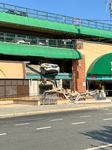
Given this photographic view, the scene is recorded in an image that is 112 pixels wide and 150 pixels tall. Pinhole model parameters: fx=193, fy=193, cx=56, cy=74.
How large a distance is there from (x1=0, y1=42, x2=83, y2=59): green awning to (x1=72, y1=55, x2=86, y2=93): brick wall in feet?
4.56

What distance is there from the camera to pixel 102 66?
108 feet

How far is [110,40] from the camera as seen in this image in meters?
36.5

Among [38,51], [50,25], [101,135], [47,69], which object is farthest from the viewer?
[50,25]

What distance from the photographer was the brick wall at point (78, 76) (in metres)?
31.2

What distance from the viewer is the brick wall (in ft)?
102

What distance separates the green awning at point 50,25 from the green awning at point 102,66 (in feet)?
13.8

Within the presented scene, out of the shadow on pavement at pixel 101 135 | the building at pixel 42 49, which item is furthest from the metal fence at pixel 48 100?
the shadow on pavement at pixel 101 135

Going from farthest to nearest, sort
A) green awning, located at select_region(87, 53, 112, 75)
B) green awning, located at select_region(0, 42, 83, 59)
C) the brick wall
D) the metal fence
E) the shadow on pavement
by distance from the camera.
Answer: green awning, located at select_region(87, 53, 112, 75) < the brick wall < green awning, located at select_region(0, 42, 83, 59) < the metal fence < the shadow on pavement

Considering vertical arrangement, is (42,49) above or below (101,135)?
above

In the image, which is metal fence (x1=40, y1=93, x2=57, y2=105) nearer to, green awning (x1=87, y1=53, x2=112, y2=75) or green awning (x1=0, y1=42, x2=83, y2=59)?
green awning (x1=0, y1=42, x2=83, y2=59)

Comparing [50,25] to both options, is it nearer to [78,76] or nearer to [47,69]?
[47,69]

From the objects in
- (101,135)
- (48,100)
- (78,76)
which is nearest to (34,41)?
(78,76)

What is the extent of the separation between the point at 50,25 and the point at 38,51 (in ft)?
15.7

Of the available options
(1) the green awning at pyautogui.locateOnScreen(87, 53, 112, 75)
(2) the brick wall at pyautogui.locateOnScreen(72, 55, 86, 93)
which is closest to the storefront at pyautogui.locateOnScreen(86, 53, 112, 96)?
(1) the green awning at pyautogui.locateOnScreen(87, 53, 112, 75)
